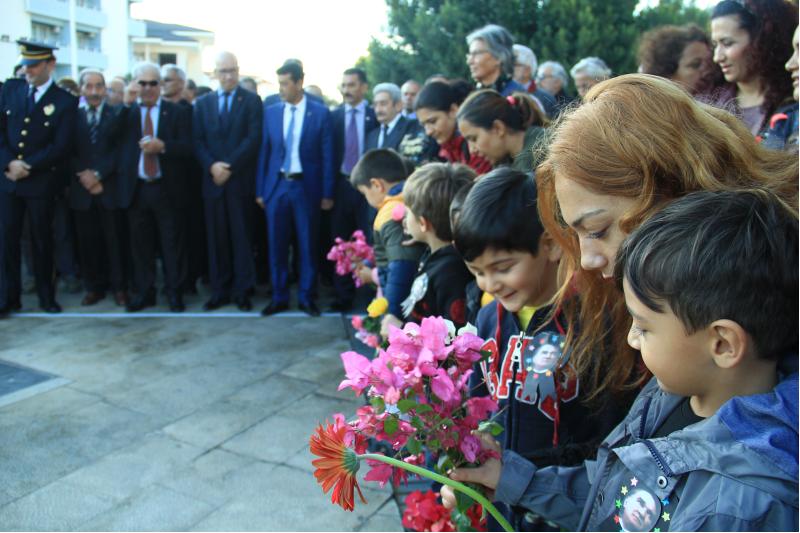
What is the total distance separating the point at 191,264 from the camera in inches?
279

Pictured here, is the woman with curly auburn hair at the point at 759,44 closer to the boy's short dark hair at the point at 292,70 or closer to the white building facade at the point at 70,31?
the boy's short dark hair at the point at 292,70

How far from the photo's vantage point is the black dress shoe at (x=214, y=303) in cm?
646

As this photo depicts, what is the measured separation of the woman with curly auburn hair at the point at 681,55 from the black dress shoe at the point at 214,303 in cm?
414

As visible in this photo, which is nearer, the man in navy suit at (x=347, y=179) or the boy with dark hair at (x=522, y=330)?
the boy with dark hair at (x=522, y=330)

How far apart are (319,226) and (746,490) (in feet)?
19.6

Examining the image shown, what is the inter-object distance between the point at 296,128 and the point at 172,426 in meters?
3.37

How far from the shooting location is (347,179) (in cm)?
676

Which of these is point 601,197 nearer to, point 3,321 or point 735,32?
point 735,32

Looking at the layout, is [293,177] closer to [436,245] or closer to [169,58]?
[436,245]

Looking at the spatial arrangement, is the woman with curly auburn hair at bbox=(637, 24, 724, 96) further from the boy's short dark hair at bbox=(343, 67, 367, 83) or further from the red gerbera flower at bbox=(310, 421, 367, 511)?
the boy's short dark hair at bbox=(343, 67, 367, 83)

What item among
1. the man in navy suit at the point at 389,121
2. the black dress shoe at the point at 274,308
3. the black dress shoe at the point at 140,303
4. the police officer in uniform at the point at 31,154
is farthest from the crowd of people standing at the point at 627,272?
the police officer in uniform at the point at 31,154

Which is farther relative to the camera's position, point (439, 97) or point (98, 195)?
point (98, 195)

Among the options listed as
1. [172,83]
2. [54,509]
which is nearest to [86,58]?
[172,83]

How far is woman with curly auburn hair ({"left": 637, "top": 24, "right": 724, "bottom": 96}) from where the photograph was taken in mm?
4109
